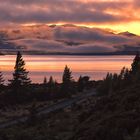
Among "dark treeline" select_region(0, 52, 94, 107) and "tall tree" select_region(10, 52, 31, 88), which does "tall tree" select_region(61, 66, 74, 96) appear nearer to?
"dark treeline" select_region(0, 52, 94, 107)

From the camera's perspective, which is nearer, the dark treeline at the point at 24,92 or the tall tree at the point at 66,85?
the dark treeline at the point at 24,92

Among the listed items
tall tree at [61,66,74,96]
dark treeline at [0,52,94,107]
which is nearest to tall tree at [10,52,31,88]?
dark treeline at [0,52,94,107]

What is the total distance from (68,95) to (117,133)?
61332 mm

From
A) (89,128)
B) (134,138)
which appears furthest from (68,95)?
(134,138)

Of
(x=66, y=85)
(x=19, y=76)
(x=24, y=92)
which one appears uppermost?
(x=19, y=76)

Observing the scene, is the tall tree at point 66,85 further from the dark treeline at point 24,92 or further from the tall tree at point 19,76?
the tall tree at point 19,76

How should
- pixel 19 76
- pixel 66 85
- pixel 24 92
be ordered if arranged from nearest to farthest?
pixel 24 92
pixel 66 85
pixel 19 76

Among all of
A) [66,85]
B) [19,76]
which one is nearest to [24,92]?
[19,76]

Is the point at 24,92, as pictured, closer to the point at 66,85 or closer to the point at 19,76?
the point at 19,76

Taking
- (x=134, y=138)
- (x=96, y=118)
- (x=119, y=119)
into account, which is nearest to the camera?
(x=134, y=138)

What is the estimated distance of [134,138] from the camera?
2680 centimetres

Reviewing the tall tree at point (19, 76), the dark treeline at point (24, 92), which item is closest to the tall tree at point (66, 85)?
the dark treeline at point (24, 92)

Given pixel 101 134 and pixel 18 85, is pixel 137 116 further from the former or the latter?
pixel 18 85

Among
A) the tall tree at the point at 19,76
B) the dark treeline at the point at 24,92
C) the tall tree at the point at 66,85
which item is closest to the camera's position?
the dark treeline at the point at 24,92
